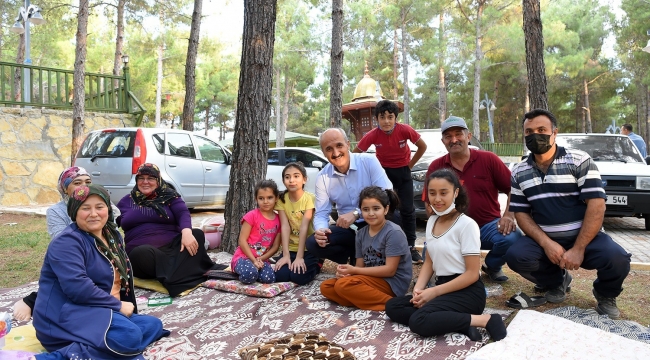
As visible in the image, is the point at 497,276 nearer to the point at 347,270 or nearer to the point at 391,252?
the point at 391,252

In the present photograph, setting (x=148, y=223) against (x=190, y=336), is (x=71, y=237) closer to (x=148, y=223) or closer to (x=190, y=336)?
(x=190, y=336)

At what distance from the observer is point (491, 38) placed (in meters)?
27.0

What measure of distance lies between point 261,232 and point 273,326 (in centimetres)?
139

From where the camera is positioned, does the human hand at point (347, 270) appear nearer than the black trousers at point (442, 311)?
No

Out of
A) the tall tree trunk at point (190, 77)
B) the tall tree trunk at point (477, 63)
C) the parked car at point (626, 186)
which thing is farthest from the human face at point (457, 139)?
the tall tree trunk at point (477, 63)

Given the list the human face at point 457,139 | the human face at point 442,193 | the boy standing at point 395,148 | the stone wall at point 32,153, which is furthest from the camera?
the stone wall at point 32,153

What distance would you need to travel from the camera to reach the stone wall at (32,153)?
1177 cm

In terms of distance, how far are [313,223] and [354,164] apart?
0.70 m

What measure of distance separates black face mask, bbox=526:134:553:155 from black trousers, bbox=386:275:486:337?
115 centimetres

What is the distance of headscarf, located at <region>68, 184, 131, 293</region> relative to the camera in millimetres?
3154

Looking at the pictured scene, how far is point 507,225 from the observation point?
4059mm

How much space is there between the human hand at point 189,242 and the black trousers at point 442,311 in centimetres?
207

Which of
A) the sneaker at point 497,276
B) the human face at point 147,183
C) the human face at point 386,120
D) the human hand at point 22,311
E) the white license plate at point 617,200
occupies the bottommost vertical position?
the sneaker at point 497,276

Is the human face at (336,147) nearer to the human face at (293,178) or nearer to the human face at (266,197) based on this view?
the human face at (293,178)
